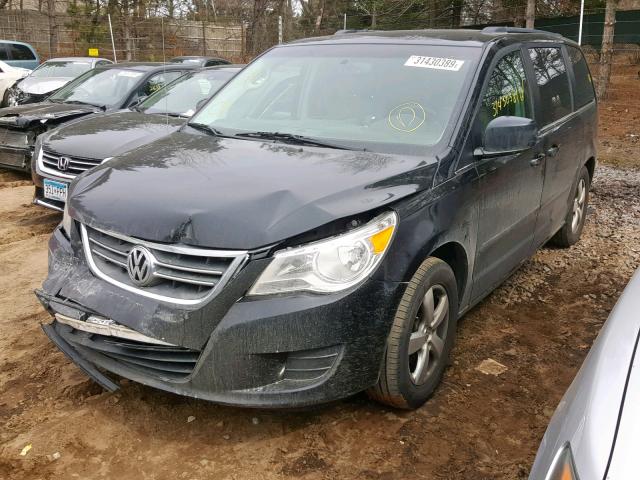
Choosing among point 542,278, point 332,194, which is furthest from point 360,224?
point 542,278

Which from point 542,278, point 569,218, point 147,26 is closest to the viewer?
point 542,278

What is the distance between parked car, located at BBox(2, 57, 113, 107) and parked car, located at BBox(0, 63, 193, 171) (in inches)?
102

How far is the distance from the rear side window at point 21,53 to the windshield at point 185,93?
10.8m

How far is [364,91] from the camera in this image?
3.58m

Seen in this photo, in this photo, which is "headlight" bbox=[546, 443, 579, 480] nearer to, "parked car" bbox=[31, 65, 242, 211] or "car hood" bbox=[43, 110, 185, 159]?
"parked car" bbox=[31, 65, 242, 211]

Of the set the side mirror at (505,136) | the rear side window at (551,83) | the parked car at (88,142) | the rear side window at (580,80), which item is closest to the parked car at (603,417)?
the side mirror at (505,136)

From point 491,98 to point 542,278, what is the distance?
1.90m

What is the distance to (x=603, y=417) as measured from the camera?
1.40m

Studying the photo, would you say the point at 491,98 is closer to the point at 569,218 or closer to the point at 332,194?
the point at 332,194

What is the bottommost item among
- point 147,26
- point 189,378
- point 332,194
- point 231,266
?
point 189,378

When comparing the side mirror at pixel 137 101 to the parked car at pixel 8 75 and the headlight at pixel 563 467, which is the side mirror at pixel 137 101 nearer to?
the headlight at pixel 563 467

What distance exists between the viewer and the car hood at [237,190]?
246cm

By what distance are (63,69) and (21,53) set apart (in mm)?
5753

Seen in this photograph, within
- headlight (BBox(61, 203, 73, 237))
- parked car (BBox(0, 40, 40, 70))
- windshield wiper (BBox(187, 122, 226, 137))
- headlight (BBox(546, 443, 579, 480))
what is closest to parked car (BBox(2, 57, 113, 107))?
parked car (BBox(0, 40, 40, 70))
